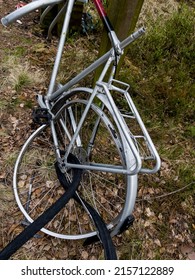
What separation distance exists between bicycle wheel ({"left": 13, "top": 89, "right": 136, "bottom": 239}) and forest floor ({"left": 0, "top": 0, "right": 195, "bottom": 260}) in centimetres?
11

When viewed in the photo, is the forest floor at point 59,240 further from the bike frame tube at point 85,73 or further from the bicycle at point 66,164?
the bike frame tube at point 85,73

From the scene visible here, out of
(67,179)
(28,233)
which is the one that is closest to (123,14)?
(67,179)

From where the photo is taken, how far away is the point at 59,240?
2.39m

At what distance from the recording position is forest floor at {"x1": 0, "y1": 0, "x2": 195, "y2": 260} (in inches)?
93.5

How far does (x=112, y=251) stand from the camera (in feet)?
5.64

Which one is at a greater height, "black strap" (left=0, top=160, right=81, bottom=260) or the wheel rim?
"black strap" (left=0, top=160, right=81, bottom=260)

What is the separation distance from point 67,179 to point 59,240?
1.71ft

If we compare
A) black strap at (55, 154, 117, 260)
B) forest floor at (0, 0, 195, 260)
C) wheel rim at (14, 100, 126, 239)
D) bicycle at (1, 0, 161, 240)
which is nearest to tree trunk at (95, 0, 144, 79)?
bicycle at (1, 0, 161, 240)

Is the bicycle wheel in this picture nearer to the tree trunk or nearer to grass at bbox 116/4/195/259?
grass at bbox 116/4/195/259

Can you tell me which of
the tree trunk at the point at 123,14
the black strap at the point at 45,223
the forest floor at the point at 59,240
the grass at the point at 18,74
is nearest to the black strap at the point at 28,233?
the black strap at the point at 45,223

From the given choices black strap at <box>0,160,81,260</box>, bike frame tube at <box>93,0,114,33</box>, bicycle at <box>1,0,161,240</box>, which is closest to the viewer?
black strap at <box>0,160,81,260</box>

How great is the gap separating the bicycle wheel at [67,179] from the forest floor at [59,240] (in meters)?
0.11

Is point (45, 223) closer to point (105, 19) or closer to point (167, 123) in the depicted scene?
point (105, 19)

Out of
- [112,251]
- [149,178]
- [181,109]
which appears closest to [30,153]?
[149,178]
